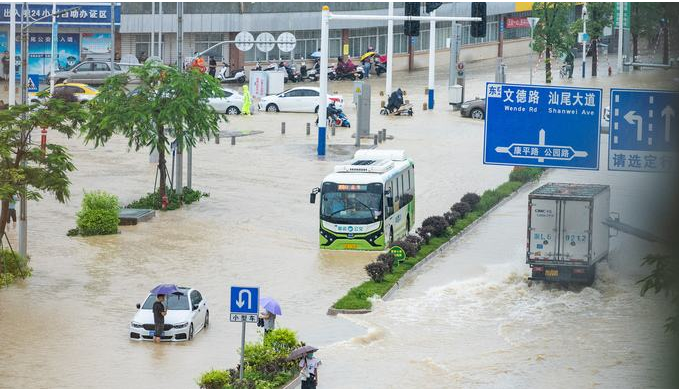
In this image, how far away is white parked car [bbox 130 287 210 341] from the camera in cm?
2341

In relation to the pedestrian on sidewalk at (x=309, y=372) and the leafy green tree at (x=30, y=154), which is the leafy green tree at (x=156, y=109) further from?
the pedestrian on sidewalk at (x=309, y=372)

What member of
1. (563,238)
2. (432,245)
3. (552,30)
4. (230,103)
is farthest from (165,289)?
(552,30)

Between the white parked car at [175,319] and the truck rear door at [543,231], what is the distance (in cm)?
854

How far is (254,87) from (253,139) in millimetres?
13962

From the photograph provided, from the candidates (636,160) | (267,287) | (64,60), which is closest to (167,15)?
(64,60)

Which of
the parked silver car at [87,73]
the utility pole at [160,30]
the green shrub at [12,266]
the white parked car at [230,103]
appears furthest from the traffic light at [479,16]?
the parked silver car at [87,73]

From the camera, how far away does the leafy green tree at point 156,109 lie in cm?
3631

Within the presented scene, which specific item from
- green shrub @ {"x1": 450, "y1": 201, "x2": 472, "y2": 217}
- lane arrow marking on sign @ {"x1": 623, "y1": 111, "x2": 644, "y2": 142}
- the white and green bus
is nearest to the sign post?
lane arrow marking on sign @ {"x1": 623, "y1": 111, "x2": 644, "y2": 142}

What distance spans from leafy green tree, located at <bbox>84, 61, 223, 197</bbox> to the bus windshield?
6.32 m

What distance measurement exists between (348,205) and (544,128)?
671 centimetres

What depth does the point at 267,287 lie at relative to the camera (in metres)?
28.5

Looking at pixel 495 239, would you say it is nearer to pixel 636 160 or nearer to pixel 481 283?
pixel 481 283

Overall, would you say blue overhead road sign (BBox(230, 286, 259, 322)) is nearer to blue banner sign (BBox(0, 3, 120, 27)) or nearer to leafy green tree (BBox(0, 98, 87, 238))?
leafy green tree (BBox(0, 98, 87, 238))

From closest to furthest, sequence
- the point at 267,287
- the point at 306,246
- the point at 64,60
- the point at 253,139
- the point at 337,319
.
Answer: the point at 337,319 → the point at 267,287 → the point at 306,246 → the point at 253,139 → the point at 64,60
